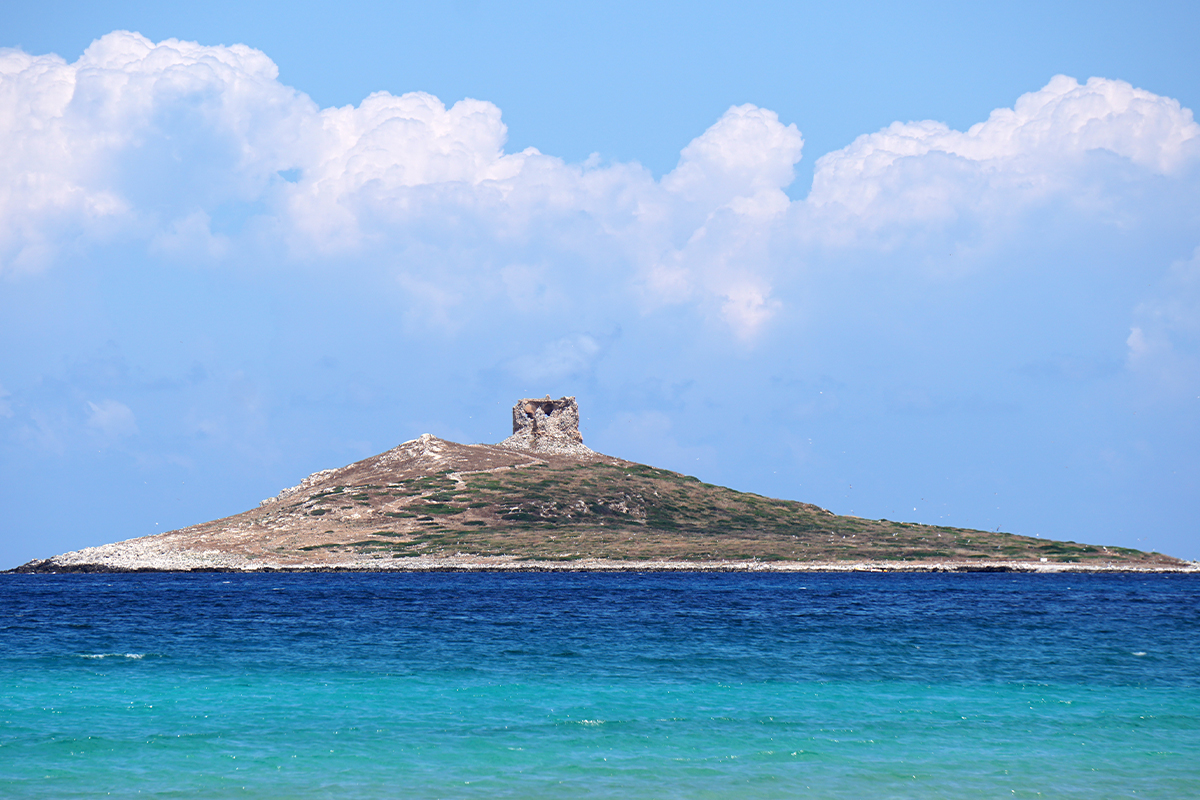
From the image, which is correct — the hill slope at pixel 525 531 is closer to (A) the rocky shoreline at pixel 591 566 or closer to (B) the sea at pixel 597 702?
(A) the rocky shoreline at pixel 591 566

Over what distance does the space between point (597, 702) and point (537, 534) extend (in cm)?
11742

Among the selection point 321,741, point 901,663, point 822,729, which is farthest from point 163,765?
point 901,663

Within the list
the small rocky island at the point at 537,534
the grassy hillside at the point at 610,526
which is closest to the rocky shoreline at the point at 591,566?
the small rocky island at the point at 537,534

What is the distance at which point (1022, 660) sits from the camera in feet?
152

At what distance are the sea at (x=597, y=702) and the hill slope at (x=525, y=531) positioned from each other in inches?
2524

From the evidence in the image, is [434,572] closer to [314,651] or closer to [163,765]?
[314,651]

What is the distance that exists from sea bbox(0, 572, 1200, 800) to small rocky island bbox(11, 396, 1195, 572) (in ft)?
205

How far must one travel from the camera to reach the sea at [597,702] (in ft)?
80.1

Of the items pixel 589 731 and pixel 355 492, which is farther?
pixel 355 492

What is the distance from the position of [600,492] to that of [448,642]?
128 m

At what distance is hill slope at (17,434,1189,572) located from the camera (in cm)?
13625

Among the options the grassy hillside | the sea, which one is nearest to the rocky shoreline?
the grassy hillside

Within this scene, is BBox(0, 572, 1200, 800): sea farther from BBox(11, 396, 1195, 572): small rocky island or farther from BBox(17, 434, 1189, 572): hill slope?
BBox(17, 434, 1189, 572): hill slope

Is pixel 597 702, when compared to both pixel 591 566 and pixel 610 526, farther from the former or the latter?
pixel 610 526
